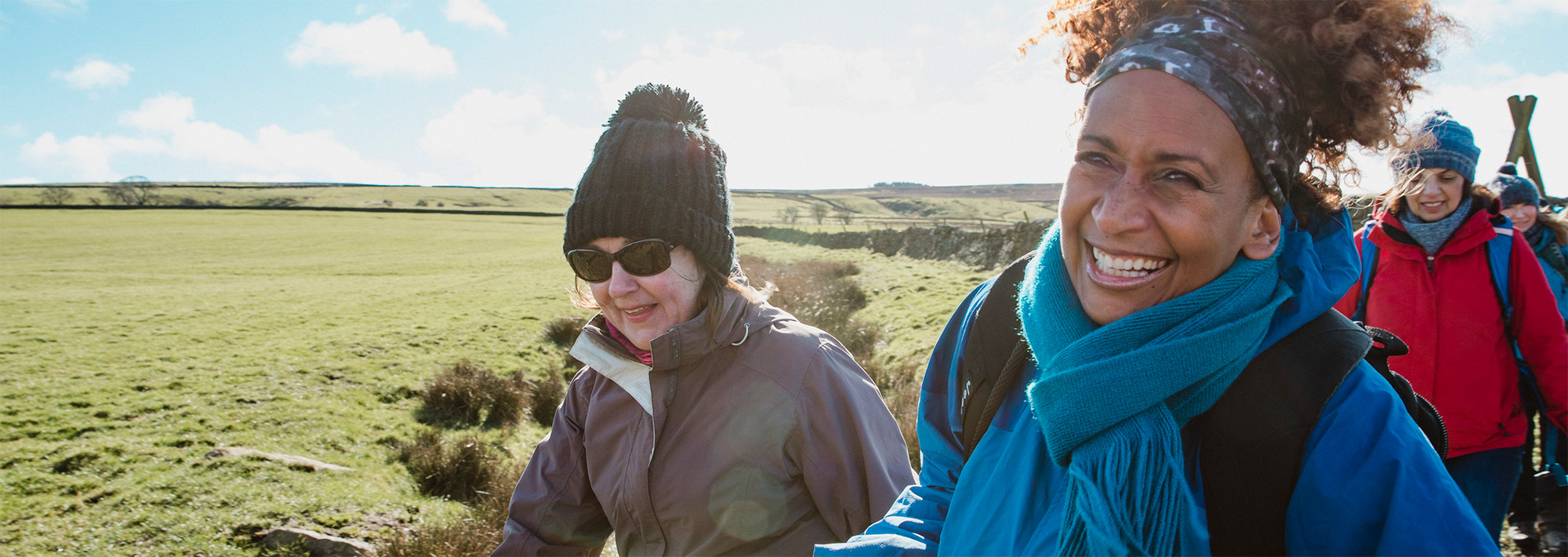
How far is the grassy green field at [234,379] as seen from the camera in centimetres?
516

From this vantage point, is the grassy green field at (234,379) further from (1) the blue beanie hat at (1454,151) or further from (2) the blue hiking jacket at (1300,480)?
(1) the blue beanie hat at (1454,151)

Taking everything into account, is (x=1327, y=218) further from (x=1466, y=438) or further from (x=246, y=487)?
(x=246, y=487)

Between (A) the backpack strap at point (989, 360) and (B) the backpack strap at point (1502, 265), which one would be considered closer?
(A) the backpack strap at point (989, 360)

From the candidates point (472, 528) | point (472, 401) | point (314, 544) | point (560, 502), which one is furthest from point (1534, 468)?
point (472, 401)

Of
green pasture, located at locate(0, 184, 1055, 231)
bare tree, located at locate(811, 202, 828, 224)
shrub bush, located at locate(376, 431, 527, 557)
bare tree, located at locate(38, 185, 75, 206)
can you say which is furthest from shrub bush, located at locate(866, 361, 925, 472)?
bare tree, located at locate(38, 185, 75, 206)

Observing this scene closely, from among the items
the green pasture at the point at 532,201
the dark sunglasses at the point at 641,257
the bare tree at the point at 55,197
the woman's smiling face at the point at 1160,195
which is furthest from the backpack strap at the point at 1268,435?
the bare tree at the point at 55,197

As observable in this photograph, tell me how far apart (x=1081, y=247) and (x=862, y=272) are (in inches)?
836

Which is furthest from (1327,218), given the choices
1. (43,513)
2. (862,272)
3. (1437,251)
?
(862,272)

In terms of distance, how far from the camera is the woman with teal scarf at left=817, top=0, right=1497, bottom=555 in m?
1.12

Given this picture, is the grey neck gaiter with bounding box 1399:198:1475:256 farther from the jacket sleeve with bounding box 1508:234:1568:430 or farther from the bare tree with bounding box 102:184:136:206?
the bare tree with bounding box 102:184:136:206

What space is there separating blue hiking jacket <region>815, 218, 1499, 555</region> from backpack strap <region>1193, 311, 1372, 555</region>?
2 centimetres

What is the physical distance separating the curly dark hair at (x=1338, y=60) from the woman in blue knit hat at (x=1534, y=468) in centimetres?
297

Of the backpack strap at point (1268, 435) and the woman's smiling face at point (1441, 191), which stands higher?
the woman's smiling face at point (1441, 191)

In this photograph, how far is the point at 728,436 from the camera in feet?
7.70
